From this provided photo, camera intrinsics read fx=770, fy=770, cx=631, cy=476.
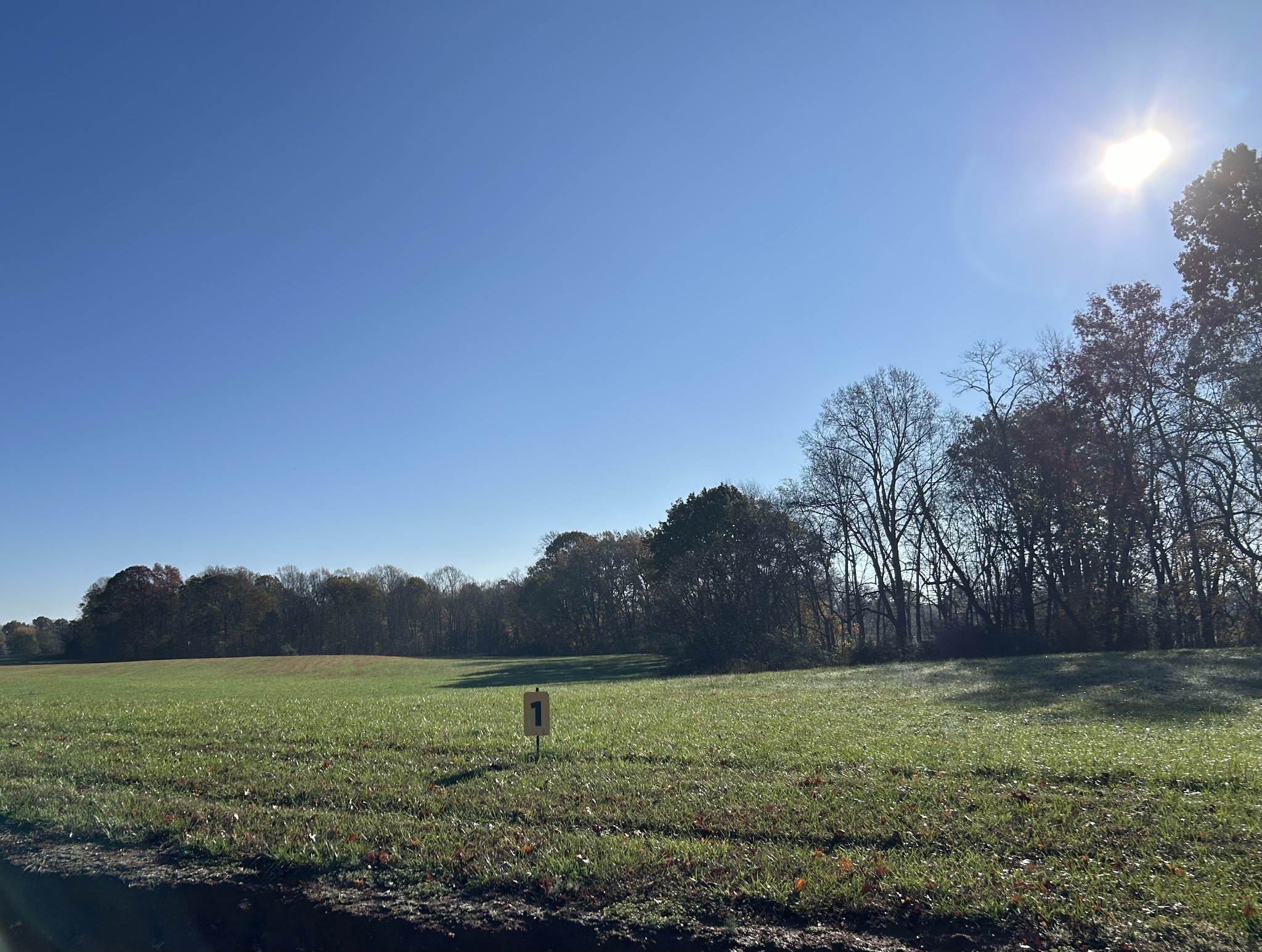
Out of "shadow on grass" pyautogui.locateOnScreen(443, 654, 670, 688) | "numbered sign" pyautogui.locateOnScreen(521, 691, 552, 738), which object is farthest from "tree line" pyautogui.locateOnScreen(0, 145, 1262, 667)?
"numbered sign" pyautogui.locateOnScreen(521, 691, 552, 738)

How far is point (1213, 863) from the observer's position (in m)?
5.70

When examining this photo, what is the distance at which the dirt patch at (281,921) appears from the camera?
499 centimetres

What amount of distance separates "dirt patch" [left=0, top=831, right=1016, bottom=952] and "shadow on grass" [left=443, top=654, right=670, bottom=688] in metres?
24.2

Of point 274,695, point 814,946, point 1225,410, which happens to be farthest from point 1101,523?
point 814,946

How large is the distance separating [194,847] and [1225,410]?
34.2m

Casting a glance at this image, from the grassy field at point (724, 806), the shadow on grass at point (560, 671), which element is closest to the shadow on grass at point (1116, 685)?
the grassy field at point (724, 806)

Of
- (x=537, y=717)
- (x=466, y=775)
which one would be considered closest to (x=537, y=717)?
(x=537, y=717)

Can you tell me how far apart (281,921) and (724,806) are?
12.8 feet

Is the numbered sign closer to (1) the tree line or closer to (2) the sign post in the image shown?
(2) the sign post

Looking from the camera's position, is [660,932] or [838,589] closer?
[660,932]

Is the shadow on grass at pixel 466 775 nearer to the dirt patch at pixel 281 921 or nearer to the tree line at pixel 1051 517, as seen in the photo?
the dirt patch at pixel 281 921

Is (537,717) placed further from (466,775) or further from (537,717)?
(466,775)

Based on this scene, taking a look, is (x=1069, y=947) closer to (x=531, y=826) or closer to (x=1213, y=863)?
(x=1213, y=863)

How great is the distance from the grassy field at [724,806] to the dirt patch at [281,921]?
180 millimetres
